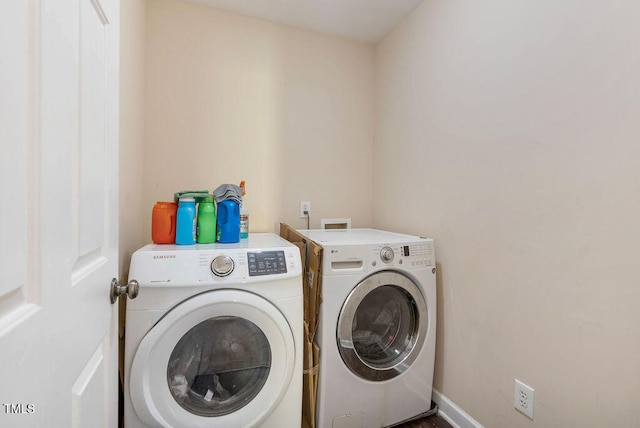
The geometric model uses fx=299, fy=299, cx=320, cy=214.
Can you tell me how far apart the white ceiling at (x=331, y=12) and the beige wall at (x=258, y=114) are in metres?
0.07

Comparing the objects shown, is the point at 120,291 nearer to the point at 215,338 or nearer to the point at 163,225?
the point at 215,338

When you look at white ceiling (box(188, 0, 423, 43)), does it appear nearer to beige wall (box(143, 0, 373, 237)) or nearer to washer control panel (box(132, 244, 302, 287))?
beige wall (box(143, 0, 373, 237))

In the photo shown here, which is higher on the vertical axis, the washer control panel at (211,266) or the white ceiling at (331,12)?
the white ceiling at (331,12)

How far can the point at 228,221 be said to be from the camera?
1443 millimetres

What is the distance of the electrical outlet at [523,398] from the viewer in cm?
118

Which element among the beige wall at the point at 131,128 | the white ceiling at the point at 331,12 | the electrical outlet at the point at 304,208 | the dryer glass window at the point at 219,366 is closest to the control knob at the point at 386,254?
the dryer glass window at the point at 219,366

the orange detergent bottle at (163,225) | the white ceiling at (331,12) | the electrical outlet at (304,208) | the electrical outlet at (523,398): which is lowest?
the electrical outlet at (523,398)

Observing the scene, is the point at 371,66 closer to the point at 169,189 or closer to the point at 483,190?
the point at 483,190

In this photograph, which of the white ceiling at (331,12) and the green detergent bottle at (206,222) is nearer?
the green detergent bottle at (206,222)

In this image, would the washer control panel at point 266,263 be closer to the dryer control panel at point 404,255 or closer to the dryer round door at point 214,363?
the dryer round door at point 214,363

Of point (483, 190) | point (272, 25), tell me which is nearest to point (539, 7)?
point (483, 190)

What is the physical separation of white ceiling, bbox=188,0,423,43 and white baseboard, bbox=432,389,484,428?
2282 millimetres

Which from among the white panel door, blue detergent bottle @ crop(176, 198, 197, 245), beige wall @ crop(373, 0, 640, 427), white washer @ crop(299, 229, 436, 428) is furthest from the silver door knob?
beige wall @ crop(373, 0, 640, 427)
